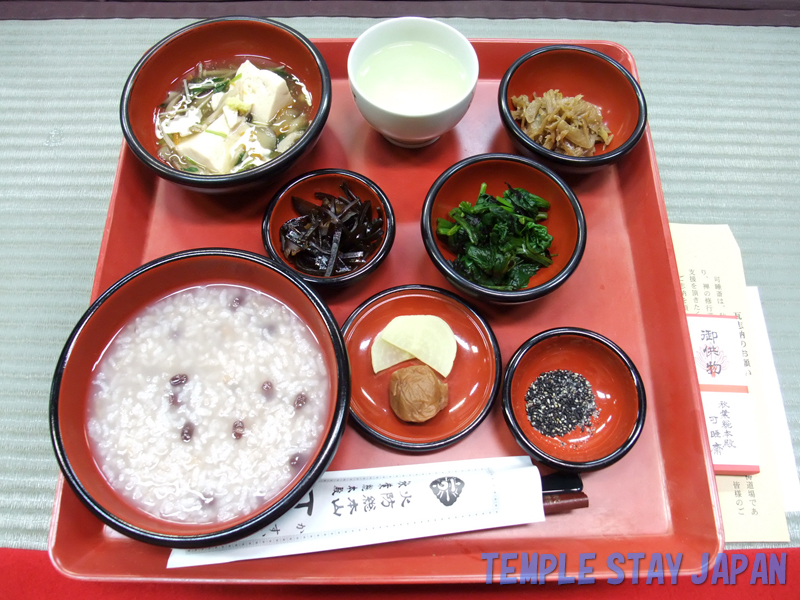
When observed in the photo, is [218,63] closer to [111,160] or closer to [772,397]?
[111,160]

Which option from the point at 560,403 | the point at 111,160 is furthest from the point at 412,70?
the point at 111,160

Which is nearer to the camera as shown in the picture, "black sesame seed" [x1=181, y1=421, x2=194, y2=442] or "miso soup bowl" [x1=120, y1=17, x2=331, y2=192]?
"black sesame seed" [x1=181, y1=421, x2=194, y2=442]

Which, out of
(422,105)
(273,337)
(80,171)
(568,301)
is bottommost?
(80,171)

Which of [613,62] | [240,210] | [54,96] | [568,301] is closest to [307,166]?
[240,210]

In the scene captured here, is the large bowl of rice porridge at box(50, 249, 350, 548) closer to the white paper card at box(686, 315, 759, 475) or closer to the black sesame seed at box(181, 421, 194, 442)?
the black sesame seed at box(181, 421, 194, 442)

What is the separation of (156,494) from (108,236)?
86 centimetres

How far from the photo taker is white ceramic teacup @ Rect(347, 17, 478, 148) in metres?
1.75

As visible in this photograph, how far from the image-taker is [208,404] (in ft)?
4.45

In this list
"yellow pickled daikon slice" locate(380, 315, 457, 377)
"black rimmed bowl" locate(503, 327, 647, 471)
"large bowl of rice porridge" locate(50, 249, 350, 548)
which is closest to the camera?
"large bowl of rice porridge" locate(50, 249, 350, 548)

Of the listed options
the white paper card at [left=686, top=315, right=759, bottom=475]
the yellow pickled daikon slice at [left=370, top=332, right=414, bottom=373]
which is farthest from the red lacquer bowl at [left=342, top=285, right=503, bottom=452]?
the white paper card at [left=686, top=315, right=759, bottom=475]

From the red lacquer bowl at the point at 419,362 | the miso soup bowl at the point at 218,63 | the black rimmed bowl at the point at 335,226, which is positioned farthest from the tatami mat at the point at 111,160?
the red lacquer bowl at the point at 419,362

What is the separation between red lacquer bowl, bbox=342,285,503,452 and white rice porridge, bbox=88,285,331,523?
0.68 ft

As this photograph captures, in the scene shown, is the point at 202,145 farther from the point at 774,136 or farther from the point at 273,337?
the point at 774,136

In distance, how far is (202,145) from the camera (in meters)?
1.75
